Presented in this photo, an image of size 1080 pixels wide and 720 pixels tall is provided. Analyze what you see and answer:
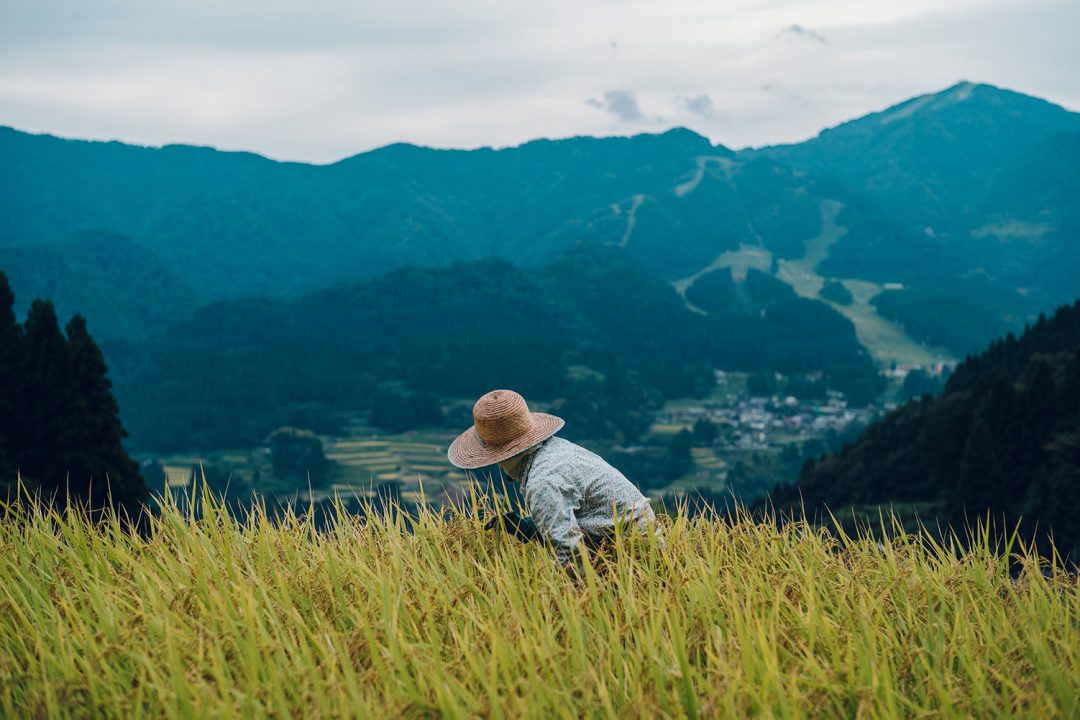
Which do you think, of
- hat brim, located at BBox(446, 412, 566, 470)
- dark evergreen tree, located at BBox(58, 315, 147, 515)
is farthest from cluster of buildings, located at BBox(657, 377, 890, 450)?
hat brim, located at BBox(446, 412, 566, 470)

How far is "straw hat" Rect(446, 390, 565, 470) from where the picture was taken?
4527 mm

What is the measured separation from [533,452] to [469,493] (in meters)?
1.03

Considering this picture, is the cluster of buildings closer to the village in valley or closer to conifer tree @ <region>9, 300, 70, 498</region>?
the village in valley

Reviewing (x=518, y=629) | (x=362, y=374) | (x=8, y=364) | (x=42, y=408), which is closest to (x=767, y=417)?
(x=362, y=374)

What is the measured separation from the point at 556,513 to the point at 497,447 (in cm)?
57

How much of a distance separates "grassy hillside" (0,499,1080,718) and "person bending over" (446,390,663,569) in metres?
0.16

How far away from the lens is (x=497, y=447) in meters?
4.67

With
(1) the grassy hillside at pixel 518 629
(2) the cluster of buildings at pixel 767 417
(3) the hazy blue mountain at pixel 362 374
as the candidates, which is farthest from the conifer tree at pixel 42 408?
(2) the cluster of buildings at pixel 767 417

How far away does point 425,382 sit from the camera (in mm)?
168875

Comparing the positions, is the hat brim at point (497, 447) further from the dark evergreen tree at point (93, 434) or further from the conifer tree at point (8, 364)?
the conifer tree at point (8, 364)

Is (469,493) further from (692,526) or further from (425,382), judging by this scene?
(425,382)

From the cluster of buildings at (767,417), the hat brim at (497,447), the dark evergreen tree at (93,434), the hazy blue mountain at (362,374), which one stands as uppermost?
the hat brim at (497,447)

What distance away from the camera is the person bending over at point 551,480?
4.31 m

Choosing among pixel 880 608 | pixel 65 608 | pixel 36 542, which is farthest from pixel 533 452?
pixel 36 542
